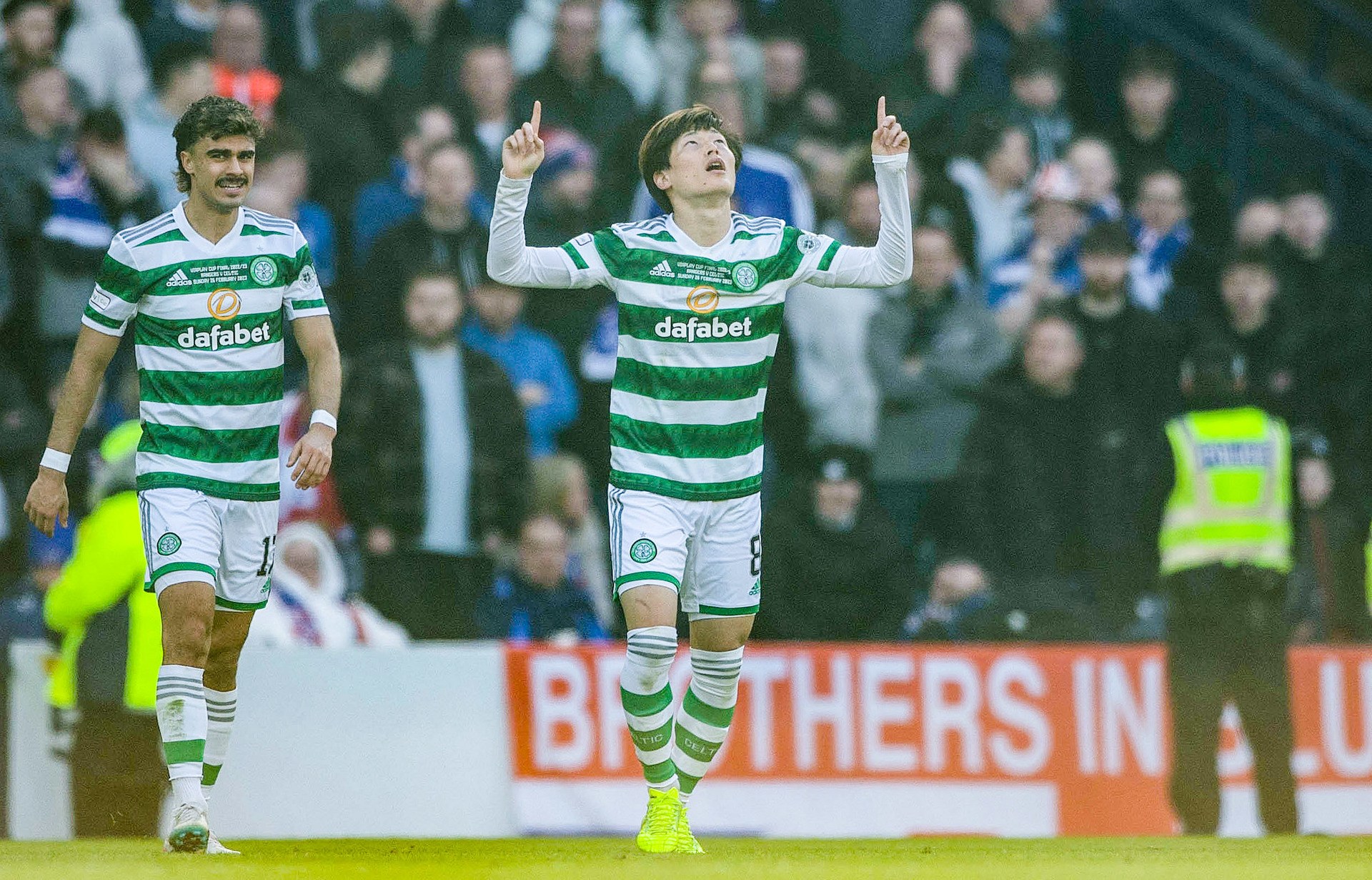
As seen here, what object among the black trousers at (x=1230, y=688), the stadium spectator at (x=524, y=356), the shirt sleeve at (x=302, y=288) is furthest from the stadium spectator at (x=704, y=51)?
the shirt sleeve at (x=302, y=288)

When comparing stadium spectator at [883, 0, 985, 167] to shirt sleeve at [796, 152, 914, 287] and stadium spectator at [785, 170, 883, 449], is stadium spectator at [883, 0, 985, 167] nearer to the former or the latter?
stadium spectator at [785, 170, 883, 449]

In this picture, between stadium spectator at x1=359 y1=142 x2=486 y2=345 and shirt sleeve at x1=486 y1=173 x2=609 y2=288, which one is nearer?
shirt sleeve at x1=486 y1=173 x2=609 y2=288

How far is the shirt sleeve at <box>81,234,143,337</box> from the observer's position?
6777 millimetres

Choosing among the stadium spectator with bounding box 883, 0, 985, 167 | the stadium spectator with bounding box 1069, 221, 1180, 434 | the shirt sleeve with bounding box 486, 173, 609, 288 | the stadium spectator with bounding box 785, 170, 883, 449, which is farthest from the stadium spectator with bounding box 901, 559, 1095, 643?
the shirt sleeve with bounding box 486, 173, 609, 288

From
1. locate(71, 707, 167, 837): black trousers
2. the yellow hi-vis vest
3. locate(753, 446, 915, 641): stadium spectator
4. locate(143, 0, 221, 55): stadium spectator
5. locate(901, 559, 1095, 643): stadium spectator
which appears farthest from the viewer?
locate(143, 0, 221, 55): stadium spectator

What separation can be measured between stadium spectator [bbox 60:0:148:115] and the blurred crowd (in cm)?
2

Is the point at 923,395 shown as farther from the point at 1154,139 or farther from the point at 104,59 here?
the point at 104,59

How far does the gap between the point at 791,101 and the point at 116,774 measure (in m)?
6.05

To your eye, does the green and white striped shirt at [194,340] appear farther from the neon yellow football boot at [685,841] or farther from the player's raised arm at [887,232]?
the player's raised arm at [887,232]

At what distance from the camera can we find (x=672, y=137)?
7230 millimetres

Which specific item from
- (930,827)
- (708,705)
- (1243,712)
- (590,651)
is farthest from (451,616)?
(1243,712)

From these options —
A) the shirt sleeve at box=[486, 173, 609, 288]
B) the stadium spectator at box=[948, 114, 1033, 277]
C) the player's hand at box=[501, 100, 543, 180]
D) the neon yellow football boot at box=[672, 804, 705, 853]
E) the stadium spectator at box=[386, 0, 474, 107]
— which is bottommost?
the neon yellow football boot at box=[672, 804, 705, 853]

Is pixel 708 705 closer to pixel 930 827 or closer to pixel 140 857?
pixel 140 857

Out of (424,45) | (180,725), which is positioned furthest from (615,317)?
(180,725)
